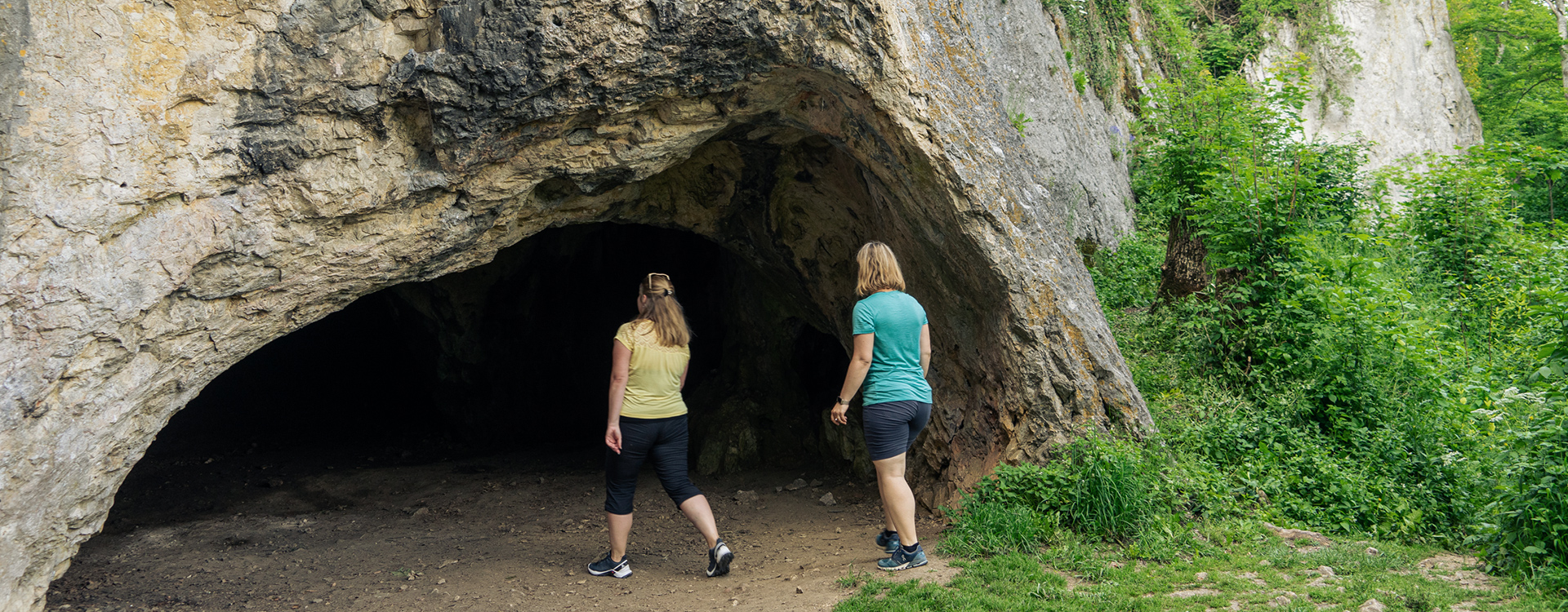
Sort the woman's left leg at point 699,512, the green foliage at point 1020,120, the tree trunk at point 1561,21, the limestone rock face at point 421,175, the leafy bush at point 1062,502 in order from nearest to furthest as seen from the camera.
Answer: the limestone rock face at point 421,175
the woman's left leg at point 699,512
the leafy bush at point 1062,502
the green foliage at point 1020,120
the tree trunk at point 1561,21

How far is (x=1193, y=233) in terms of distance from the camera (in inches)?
Result: 299

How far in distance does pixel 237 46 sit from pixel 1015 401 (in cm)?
487

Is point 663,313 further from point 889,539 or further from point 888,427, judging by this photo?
point 889,539

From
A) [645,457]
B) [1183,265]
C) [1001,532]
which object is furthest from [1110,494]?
[1183,265]

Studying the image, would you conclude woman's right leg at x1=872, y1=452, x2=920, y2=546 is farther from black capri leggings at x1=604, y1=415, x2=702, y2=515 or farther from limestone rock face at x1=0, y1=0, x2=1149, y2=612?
limestone rock face at x1=0, y1=0, x2=1149, y2=612

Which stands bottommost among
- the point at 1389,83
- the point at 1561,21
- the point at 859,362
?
the point at 859,362

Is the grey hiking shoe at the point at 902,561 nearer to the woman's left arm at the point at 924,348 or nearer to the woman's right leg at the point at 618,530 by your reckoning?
the woman's left arm at the point at 924,348

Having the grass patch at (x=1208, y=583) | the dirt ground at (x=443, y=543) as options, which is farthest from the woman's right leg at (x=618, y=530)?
the grass patch at (x=1208, y=583)

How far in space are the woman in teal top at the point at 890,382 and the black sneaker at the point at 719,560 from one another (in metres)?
0.90

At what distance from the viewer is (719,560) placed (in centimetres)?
480

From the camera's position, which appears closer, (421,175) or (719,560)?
(421,175)

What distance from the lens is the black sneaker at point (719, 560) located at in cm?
480

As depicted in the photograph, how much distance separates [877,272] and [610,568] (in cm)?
234

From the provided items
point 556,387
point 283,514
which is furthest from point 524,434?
point 283,514
